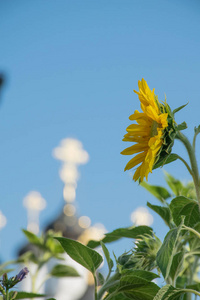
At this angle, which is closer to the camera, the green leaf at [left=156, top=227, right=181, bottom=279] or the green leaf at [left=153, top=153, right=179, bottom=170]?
the green leaf at [left=156, top=227, right=181, bottom=279]

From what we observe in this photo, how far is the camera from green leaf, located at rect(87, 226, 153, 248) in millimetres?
797

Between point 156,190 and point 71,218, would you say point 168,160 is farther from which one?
point 71,218

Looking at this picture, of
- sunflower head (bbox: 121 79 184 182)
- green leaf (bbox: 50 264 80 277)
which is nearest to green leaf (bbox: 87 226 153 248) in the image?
sunflower head (bbox: 121 79 184 182)

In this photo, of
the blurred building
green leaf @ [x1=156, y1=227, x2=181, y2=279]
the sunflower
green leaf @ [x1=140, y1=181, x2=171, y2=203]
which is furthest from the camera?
the blurred building

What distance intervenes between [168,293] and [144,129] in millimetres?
236

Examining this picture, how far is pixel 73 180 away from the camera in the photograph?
4086 millimetres

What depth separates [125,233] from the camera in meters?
0.83

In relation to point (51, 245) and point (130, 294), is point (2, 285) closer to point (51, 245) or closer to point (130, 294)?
point (130, 294)

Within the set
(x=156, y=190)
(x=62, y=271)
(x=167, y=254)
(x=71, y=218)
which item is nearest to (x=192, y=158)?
(x=167, y=254)

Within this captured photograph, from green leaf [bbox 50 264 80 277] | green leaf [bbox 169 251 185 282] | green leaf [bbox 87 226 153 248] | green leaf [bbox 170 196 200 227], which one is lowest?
green leaf [bbox 50 264 80 277]

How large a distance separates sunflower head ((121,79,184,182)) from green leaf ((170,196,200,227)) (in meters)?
0.07

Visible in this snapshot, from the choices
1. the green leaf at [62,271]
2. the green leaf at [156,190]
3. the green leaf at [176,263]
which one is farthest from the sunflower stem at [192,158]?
the green leaf at [62,271]

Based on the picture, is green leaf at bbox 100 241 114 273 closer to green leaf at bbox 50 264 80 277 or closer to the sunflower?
the sunflower

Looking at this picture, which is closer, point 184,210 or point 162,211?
point 184,210
